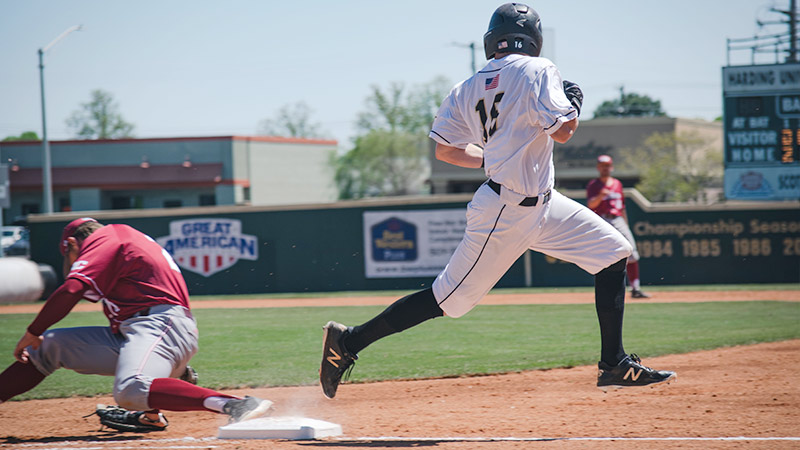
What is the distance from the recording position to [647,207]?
17.5 m

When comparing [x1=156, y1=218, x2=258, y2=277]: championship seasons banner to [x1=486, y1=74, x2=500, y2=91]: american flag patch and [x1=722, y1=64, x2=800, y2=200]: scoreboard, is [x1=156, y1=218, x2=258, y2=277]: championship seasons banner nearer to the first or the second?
[x1=722, y1=64, x2=800, y2=200]: scoreboard

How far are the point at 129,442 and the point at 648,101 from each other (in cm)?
7805

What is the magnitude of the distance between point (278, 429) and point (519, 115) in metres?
2.17

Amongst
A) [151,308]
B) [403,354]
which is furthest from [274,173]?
[151,308]

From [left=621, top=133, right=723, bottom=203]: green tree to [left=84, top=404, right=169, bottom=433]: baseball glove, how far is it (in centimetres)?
3728

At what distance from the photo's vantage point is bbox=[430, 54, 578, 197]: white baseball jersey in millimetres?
4289

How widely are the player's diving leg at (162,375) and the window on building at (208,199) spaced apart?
41.8 metres

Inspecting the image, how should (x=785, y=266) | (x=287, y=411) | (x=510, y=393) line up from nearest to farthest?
1. (x=287, y=411)
2. (x=510, y=393)
3. (x=785, y=266)

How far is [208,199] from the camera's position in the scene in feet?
151

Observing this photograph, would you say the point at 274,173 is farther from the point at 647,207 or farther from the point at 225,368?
the point at 225,368

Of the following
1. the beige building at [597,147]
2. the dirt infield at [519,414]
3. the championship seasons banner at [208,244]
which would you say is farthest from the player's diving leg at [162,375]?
the beige building at [597,147]

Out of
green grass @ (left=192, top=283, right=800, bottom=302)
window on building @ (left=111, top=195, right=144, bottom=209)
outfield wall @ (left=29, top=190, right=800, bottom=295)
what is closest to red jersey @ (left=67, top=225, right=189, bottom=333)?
green grass @ (left=192, top=283, right=800, bottom=302)

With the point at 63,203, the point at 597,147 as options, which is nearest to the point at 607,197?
the point at 597,147

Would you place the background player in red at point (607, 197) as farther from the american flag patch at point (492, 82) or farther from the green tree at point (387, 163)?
the green tree at point (387, 163)
